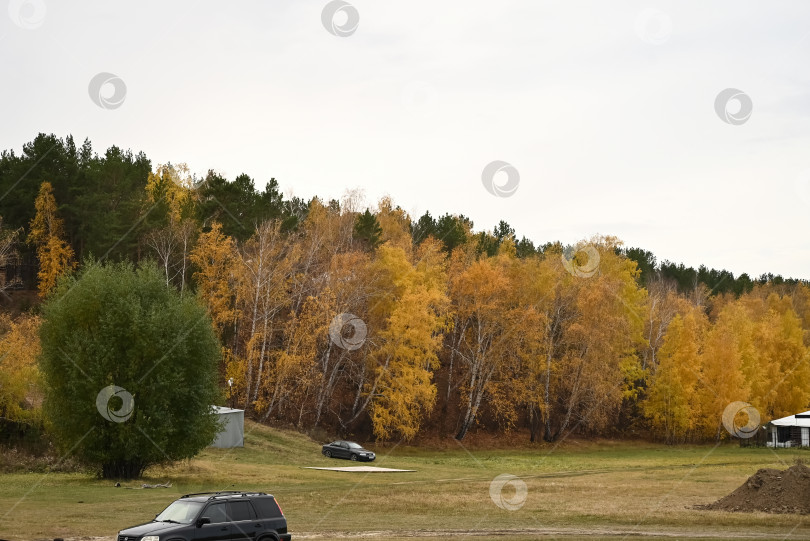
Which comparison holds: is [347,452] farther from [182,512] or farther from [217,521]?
[217,521]

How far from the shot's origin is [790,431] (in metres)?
91.4

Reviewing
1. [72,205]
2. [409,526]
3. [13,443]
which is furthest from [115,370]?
[72,205]

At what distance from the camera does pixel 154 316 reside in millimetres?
43344

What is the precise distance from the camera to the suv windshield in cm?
2142

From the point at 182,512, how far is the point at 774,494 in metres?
26.1

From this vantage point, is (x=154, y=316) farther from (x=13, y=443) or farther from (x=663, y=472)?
(x=663, y=472)

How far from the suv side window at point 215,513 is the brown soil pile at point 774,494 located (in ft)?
76.2

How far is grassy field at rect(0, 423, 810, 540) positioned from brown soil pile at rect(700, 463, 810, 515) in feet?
5.17

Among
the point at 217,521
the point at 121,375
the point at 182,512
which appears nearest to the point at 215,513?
the point at 217,521

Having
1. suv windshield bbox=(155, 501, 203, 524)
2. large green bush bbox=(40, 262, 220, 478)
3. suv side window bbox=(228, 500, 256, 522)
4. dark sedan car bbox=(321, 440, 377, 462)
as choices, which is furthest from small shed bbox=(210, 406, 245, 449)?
suv side window bbox=(228, 500, 256, 522)

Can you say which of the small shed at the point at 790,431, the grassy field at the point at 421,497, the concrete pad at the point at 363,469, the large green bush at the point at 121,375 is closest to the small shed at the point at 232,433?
the grassy field at the point at 421,497

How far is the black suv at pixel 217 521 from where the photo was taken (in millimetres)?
20750

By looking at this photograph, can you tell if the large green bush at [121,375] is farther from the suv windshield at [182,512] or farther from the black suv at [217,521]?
the black suv at [217,521]

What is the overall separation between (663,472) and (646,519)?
90.6ft
